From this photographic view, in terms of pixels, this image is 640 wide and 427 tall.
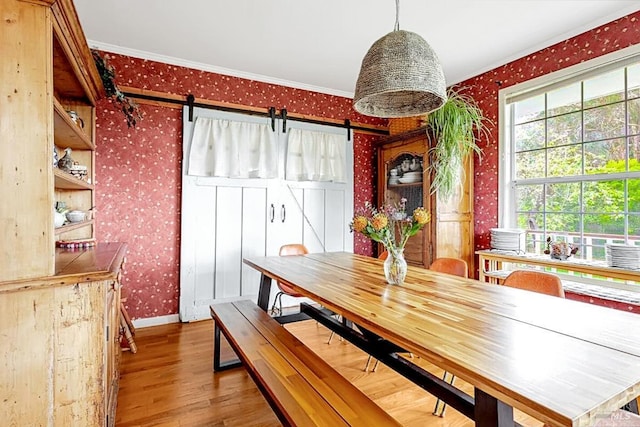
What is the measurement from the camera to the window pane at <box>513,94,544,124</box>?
10.8 ft

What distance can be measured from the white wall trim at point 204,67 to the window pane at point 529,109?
6.70ft

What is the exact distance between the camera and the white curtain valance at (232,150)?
11.8ft

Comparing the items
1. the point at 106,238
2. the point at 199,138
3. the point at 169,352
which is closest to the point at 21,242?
the point at 169,352

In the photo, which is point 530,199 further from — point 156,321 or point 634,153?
point 156,321

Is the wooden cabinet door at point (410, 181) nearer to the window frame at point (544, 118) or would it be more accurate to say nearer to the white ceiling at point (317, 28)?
the window frame at point (544, 118)

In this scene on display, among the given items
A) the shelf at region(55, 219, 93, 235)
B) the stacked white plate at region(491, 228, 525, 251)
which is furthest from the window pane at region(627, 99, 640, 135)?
the shelf at region(55, 219, 93, 235)

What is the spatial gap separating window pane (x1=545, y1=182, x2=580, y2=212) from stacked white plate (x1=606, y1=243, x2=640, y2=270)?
62cm

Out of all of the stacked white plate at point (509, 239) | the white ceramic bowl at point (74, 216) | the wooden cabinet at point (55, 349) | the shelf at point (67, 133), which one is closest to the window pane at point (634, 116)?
the stacked white plate at point (509, 239)

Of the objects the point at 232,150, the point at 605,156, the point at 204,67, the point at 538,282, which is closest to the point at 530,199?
the point at 605,156

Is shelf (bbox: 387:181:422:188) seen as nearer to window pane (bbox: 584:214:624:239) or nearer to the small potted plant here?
the small potted plant

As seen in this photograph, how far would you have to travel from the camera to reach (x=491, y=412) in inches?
40.7

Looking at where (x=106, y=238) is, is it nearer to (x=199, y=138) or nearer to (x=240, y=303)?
(x=199, y=138)

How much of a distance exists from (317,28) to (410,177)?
2010mm

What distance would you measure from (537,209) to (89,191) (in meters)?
4.22
